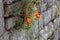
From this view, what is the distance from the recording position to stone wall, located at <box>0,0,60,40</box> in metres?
2.86

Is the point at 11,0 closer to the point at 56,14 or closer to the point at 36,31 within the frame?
the point at 36,31

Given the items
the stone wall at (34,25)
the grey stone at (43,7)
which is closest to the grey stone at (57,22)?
the stone wall at (34,25)

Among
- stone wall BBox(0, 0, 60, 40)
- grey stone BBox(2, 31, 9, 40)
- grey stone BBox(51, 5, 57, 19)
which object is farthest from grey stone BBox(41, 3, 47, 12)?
grey stone BBox(2, 31, 9, 40)

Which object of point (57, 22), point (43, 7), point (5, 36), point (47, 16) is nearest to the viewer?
point (5, 36)

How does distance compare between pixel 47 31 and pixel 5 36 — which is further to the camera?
pixel 47 31

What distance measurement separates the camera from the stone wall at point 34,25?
9.39ft

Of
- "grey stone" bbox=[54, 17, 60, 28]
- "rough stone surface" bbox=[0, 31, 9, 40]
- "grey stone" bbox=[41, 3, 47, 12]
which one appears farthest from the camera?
"grey stone" bbox=[54, 17, 60, 28]

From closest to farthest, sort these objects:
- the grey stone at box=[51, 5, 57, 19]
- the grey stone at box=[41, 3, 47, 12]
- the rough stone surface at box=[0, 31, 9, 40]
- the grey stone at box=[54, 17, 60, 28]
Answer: the rough stone surface at box=[0, 31, 9, 40] → the grey stone at box=[41, 3, 47, 12] → the grey stone at box=[51, 5, 57, 19] → the grey stone at box=[54, 17, 60, 28]

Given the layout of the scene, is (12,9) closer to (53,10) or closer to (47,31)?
(47,31)

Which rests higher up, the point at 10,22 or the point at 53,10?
the point at 10,22

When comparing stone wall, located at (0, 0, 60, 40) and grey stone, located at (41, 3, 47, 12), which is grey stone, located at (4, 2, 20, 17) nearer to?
stone wall, located at (0, 0, 60, 40)

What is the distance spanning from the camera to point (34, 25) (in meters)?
3.64

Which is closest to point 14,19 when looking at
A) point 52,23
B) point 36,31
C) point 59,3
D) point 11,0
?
point 11,0

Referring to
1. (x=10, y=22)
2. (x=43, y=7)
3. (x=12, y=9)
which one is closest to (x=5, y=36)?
(x=10, y=22)
